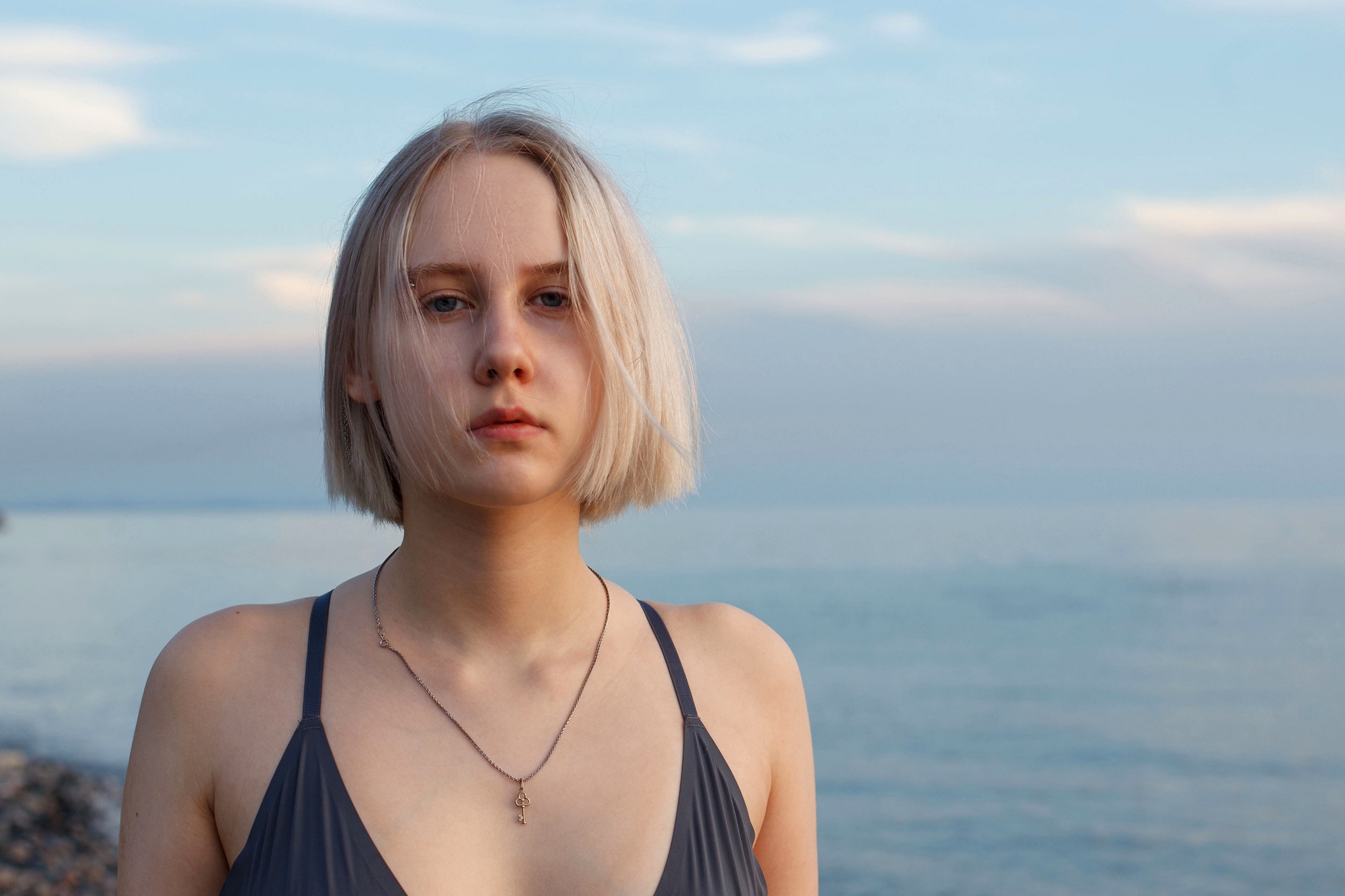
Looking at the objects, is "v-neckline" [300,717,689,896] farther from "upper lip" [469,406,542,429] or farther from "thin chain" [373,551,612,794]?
"upper lip" [469,406,542,429]

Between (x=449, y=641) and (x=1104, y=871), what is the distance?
1169 centimetres

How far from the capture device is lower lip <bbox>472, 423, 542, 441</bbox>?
6.05ft

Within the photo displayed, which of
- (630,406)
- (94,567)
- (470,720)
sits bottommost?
(94,567)

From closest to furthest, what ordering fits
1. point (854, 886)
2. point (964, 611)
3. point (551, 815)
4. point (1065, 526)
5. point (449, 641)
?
1. point (551, 815)
2. point (449, 641)
3. point (854, 886)
4. point (964, 611)
5. point (1065, 526)

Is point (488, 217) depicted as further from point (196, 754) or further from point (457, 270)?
point (196, 754)

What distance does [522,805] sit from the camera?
1900 mm

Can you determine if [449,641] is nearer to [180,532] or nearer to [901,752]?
[901,752]

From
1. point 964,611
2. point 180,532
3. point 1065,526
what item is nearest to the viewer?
point 964,611

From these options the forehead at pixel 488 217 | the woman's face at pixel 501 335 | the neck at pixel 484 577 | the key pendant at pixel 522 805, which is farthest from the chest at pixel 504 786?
the forehead at pixel 488 217

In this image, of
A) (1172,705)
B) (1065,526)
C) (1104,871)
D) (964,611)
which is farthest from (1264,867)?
(1065,526)

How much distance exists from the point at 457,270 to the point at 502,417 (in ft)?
0.87

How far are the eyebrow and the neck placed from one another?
15.6 inches

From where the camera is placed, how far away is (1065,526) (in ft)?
191

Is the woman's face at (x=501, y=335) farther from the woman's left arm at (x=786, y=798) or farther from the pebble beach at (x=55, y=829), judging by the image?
the pebble beach at (x=55, y=829)
